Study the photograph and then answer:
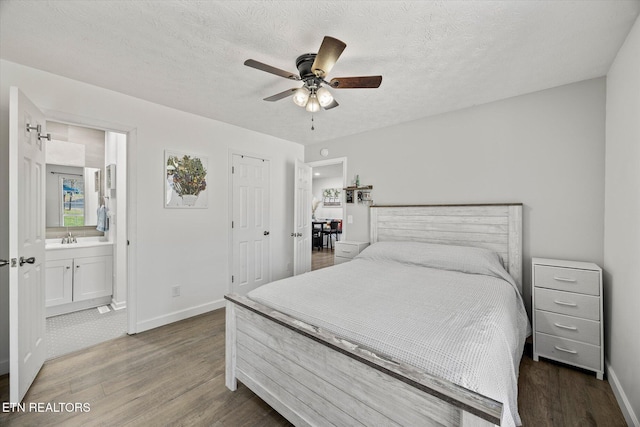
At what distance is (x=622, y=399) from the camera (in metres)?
1.75

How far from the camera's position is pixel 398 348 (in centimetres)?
122

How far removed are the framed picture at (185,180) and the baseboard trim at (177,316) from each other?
1.25 meters

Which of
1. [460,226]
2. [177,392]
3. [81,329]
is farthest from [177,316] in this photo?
[460,226]

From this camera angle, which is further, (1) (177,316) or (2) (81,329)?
(1) (177,316)

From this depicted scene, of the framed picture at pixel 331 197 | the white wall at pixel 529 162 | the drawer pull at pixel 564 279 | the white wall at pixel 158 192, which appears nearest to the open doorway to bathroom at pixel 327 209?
the framed picture at pixel 331 197

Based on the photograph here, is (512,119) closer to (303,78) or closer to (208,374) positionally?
(303,78)

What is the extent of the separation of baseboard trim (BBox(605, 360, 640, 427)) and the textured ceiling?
2.35 metres

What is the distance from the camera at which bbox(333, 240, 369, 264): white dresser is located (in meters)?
3.69

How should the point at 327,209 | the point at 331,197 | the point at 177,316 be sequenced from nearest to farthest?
the point at 177,316 → the point at 331,197 → the point at 327,209

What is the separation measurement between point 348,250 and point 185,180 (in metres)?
2.27

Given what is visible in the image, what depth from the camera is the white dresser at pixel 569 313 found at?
2076mm

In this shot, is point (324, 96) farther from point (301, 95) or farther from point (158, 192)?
point (158, 192)

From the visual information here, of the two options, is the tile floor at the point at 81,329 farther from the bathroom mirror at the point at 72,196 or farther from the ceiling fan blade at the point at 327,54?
the ceiling fan blade at the point at 327,54

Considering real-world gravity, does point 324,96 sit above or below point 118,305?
above
